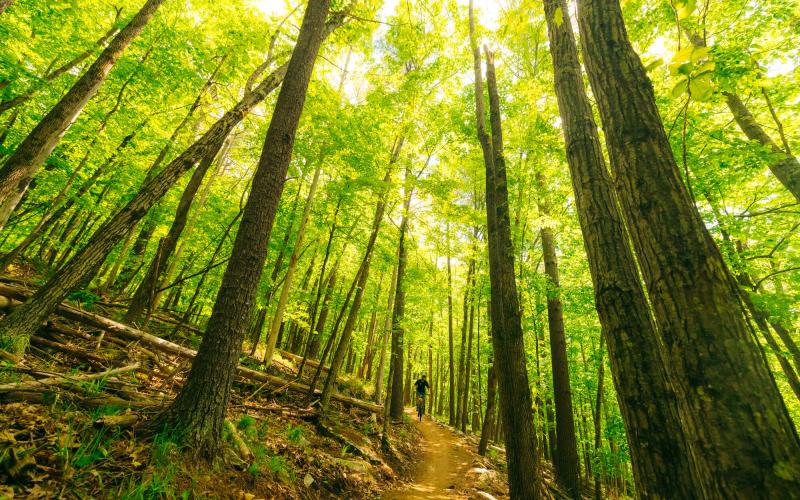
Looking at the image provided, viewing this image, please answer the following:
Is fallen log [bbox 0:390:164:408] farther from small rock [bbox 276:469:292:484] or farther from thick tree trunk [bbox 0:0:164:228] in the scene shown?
thick tree trunk [bbox 0:0:164:228]

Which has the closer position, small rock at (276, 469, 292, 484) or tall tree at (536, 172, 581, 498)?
small rock at (276, 469, 292, 484)

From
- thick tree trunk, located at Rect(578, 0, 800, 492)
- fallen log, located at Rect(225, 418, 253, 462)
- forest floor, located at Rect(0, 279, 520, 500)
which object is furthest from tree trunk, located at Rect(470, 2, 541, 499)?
thick tree trunk, located at Rect(578, 0, 800, 492)

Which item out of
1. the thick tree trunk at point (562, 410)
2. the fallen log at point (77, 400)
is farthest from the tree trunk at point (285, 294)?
the thick tree trunk at point (562, 410)

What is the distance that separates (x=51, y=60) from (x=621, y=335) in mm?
15135

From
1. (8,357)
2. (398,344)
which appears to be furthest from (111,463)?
(398,344)

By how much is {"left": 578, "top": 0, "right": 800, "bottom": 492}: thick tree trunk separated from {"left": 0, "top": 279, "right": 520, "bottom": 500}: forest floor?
374 centimetres

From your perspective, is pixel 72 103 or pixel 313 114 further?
pixel 313 114

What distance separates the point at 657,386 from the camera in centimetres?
229

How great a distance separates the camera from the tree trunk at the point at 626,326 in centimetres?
217

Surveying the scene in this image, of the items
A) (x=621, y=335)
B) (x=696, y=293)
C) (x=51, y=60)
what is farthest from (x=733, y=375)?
(x=51, y=60)

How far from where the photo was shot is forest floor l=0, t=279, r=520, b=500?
2.52 m

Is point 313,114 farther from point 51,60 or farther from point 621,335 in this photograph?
point 621,335

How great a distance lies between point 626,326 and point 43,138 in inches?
357

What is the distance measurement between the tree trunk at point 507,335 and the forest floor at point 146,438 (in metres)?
2.08
